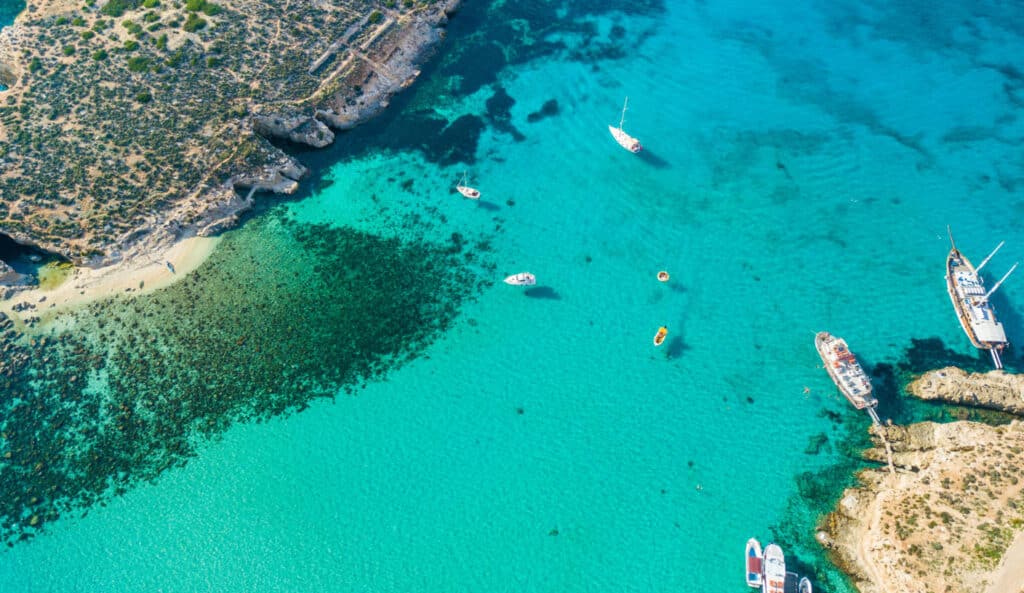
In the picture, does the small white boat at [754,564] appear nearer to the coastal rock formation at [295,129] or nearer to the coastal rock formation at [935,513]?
the coastal rock formation at [935,513]

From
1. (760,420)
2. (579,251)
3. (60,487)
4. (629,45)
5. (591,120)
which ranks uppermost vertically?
(629,45)

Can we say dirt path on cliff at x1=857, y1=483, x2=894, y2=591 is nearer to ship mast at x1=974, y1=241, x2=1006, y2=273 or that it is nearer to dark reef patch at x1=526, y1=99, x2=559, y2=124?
ship mast at x1=974, y1=241, x2=1006, y2=273

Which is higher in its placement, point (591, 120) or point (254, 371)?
point (591, 120)

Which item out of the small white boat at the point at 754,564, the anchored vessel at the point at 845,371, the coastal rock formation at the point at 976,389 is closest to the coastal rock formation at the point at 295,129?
the anchored vessel at the point at 845,371

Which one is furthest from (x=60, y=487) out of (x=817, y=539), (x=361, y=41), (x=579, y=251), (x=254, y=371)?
(x=817, y=539)

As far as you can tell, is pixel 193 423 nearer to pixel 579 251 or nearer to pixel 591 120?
pixel 579 251

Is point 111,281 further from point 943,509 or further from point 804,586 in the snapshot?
point 943,509
